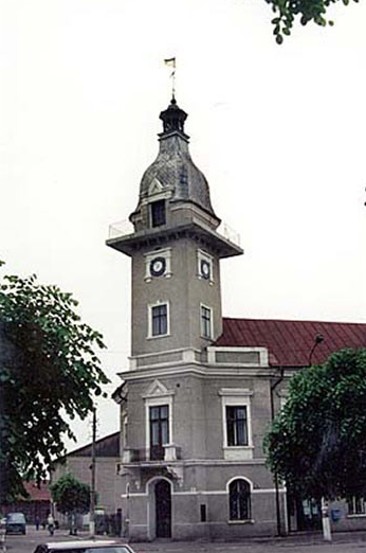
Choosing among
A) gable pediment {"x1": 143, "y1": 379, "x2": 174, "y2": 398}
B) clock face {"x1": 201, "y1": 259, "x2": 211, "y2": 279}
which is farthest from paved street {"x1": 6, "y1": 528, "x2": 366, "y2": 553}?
clock face {"x1": 201, "y1": 259, "x2": 211, "y2": 279}

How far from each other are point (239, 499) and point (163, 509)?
328 centimetres

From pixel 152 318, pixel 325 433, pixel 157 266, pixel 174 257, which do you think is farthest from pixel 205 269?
pixel 325 433

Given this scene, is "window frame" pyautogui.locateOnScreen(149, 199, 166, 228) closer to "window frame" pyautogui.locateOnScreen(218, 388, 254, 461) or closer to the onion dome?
the onion dome

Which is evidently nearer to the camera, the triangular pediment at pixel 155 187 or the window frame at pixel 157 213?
the window frame at pixel 157 213

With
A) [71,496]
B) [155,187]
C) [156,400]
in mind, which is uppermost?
[155,187]

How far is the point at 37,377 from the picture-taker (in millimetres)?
7777

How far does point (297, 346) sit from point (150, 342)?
7197mm

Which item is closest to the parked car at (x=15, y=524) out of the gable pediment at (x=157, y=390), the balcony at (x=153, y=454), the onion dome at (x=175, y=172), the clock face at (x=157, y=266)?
the balcony at (x=153, y=454)

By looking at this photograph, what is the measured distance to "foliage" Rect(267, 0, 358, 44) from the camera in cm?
443

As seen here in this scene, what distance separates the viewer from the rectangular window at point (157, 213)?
3725cm

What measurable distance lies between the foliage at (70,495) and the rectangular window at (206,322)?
17.0 m

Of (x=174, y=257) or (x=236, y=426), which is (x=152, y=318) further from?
(x=236, y=426)

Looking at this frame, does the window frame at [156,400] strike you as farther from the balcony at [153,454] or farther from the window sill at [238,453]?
the window sill at [238,453]

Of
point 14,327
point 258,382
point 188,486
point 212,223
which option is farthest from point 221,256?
point 14,327
